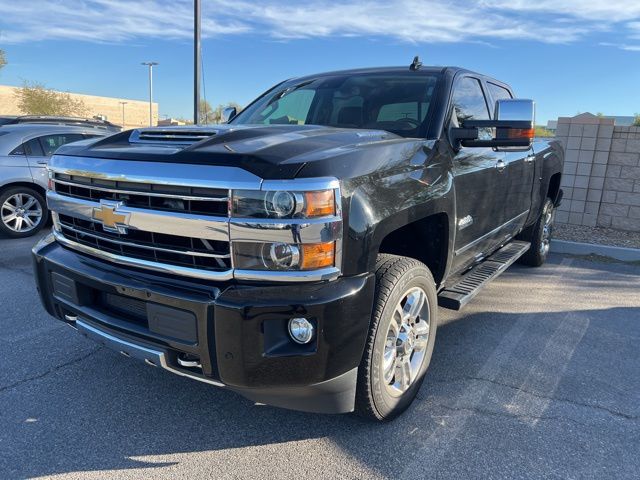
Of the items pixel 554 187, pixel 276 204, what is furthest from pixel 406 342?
pixel 554 187

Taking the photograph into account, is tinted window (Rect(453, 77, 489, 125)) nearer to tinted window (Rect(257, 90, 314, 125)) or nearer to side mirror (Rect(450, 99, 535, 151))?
side mirror (Rect(450, 99, 535, 151))

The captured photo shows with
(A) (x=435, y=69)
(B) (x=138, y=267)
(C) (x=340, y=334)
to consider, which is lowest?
(C) (x=340, y=334)

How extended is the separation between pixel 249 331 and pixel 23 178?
680cm

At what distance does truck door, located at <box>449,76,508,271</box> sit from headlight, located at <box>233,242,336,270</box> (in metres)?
1.39

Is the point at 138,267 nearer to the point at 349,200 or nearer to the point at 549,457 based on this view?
the point at 349,200

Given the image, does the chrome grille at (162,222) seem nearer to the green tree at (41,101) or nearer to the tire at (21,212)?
the tire at (21,212)

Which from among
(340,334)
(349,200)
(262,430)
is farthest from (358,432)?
(349,200)

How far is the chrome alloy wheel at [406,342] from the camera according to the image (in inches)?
107

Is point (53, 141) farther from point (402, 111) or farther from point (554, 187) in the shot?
point (554, 187)

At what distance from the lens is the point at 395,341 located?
2.75 meters

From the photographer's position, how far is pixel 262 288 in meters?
2.13

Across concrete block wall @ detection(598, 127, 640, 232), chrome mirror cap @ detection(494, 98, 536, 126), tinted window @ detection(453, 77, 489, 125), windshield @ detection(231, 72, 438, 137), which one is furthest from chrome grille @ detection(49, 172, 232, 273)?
concrete block wall @ detection(598, 127, 640, 232)

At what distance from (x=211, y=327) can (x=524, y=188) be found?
3.60 meters

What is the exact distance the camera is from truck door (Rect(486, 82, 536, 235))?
14.0ft
